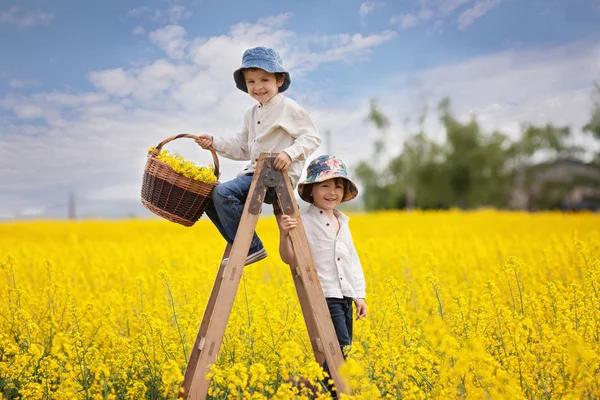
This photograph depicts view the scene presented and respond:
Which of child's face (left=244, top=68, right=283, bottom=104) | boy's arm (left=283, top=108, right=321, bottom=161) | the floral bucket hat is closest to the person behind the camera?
boy's arm (left=283, top=108, right=321, bottom=161)

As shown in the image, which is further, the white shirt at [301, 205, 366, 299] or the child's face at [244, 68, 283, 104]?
the white shirt at [301, 205, 366, 299]

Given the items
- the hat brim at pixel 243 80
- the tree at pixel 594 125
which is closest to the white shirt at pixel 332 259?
the hat brim at pixel 243 80

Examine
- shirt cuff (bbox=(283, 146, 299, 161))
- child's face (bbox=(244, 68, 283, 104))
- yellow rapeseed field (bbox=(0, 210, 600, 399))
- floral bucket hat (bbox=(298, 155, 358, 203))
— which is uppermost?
child's face (bbox=(244, 68, 283, 104))

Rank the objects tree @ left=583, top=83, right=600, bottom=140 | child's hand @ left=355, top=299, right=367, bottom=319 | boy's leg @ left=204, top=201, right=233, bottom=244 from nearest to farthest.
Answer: boy's leg @ left=204, top=201, right=233, bottom=244 < child's hand @ left=355, top=299, right=367, bottom=319 < tree @ left=583, top=83, right=600, bottom=140

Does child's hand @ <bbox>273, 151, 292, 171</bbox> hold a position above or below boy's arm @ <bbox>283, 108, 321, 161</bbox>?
below

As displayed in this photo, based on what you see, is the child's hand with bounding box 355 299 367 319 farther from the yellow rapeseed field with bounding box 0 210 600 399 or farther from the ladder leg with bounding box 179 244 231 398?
the ladder leg with bounding box 179 244 231 398

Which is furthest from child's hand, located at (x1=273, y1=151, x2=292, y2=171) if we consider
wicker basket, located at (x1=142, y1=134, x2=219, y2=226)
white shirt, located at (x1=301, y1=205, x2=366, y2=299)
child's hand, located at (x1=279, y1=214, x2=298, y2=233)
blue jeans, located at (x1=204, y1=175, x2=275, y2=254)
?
white shirt, located at (x1=301, y1=205, x2=366, y2=299)

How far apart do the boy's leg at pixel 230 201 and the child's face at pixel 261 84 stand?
0.49 m

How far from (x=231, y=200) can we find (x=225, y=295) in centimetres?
54

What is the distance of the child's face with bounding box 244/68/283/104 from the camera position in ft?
12.4

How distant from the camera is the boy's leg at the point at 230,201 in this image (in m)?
3.66

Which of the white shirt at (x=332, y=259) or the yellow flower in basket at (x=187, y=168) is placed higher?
the yellow flower in basket at (x=187, y=168)

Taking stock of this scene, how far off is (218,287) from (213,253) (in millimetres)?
4378

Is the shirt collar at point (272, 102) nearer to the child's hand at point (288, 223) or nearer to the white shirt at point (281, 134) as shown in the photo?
the white shirt at point (281, 134)
